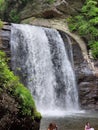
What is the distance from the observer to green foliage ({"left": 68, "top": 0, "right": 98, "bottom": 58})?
108ft

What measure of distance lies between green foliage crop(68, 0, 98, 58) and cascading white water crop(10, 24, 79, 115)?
267 cm

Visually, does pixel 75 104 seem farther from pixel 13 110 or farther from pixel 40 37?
pixel 13 110

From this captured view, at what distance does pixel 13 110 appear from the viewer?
11.5 meters

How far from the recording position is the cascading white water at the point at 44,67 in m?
28.2

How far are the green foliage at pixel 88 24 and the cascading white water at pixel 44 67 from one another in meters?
2.67

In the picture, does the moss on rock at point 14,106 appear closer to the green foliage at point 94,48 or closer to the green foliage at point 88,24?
the green foliage at point 94,48

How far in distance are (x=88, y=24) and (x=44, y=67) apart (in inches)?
285

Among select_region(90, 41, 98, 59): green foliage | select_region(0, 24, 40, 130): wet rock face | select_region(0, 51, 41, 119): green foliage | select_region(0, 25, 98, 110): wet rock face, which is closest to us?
select_region(0, 24, 40, 130): wet rock face

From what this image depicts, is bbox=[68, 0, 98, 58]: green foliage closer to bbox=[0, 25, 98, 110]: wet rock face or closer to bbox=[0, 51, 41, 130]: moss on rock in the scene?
bbox=[0, 25, 98, 110]: wet rock face

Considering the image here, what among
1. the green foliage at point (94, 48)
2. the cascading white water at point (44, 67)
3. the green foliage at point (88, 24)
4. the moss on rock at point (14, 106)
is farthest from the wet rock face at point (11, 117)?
the green foliage at point (88, 24)

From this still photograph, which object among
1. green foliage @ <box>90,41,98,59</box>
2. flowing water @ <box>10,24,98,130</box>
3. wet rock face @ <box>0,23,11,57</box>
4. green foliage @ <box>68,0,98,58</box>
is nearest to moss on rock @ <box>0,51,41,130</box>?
flowing water @ <box>10,24,98,130</box>

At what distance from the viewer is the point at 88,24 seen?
111 ft

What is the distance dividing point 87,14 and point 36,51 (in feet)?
25.0

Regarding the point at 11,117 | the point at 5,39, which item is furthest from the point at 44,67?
the point at 11,117
